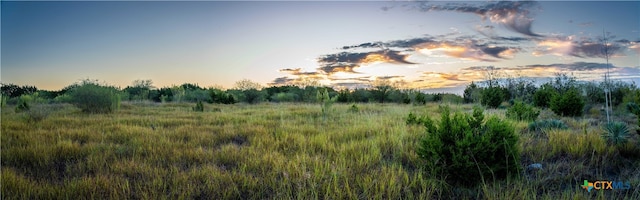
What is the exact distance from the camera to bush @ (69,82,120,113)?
13.6 metres

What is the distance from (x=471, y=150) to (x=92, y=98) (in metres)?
14.8

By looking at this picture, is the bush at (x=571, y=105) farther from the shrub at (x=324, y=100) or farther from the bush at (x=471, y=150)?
the bush at (x=471, y=150)

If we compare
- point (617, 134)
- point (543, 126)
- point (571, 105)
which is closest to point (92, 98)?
point (543, 126)

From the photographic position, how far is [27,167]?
460cm

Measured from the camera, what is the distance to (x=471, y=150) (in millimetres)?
3664

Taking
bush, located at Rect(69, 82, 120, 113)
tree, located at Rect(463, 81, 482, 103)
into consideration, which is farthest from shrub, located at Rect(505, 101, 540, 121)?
tree, located at Rect(463, 81, 482, 103)

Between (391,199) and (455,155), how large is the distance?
0.97 meters

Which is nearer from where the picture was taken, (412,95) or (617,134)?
(617,134)

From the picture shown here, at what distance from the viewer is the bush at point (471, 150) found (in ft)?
12.1

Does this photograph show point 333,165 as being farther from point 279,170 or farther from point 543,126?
point 543,126

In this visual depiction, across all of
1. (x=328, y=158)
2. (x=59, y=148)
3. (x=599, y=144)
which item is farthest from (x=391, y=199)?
(x=59, y=148)

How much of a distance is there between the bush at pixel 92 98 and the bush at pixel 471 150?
46.4ft

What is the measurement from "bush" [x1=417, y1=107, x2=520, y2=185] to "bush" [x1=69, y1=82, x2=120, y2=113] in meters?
14.2

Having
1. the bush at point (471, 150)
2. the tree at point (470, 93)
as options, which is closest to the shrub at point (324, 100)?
the bush at point (471, 150)
